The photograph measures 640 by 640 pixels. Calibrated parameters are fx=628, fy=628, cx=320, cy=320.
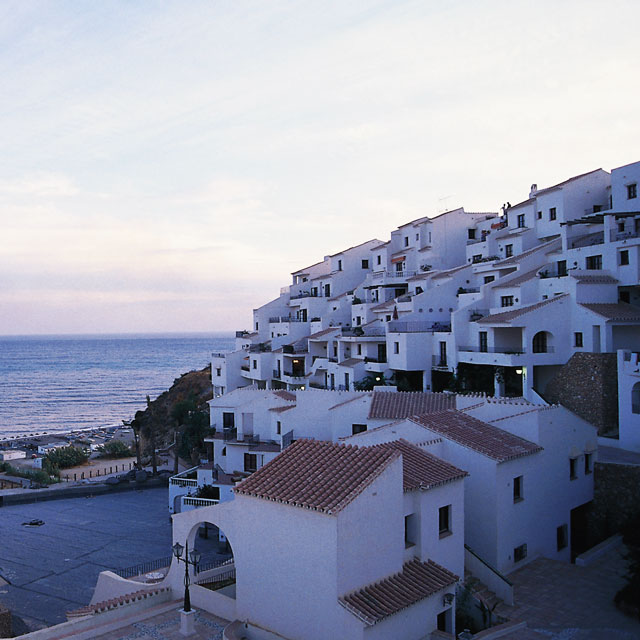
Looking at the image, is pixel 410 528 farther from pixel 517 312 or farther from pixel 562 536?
pixel 517 312

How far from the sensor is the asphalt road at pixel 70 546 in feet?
75.2

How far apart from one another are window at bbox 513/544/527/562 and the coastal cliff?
2803 cm

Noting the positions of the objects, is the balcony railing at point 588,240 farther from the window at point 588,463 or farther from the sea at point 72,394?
the sea at point 72,394

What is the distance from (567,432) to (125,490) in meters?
28.9

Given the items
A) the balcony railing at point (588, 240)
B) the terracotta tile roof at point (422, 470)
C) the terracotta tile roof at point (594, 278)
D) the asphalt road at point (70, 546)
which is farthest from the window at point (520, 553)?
the balcony railing at point (588, 240)

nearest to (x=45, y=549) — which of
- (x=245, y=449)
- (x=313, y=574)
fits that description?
(x=245, y=449)

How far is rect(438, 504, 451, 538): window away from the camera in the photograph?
16.6 m

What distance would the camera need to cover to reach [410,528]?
1580 centimetres

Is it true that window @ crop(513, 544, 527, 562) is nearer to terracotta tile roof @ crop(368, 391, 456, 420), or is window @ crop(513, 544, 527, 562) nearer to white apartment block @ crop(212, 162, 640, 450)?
terracotta tile roof @ crop(368, 391, 456, 420)

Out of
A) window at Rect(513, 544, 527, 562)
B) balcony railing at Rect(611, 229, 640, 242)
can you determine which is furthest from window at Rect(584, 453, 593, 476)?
balcony railing at Rect(611, 229, 640, 242)

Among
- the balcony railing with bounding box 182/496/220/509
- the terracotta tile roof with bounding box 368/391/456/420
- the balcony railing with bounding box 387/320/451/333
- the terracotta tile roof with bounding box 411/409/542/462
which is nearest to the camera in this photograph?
the terracotta tile roof with bounding box 411/409/542/462

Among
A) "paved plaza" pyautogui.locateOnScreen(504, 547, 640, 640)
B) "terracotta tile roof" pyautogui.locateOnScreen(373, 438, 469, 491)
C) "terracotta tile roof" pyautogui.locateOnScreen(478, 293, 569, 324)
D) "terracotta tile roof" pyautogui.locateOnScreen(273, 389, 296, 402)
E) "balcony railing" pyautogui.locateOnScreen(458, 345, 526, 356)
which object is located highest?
"terracotta tile roof" pyautogui.locateOnScreen(478, 293, 569, 324)

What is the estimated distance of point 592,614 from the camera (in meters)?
16.1

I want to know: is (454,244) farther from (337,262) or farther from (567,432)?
A: (567,432)
